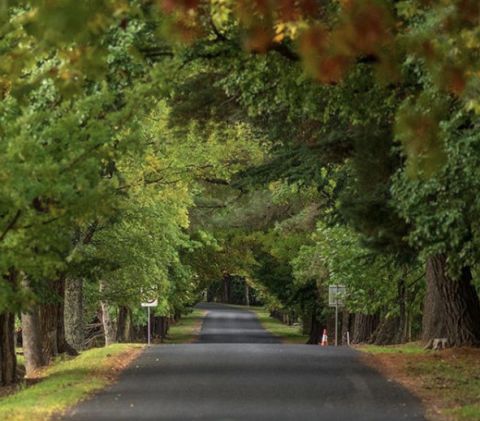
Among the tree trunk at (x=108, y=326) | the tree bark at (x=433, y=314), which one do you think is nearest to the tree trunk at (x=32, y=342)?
the tree bark at (x=433, y=314)

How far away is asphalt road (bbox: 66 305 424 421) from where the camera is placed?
15234mm

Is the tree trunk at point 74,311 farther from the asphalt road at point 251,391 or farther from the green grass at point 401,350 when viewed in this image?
the green grass at point 401,350

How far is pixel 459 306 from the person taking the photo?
26672 mm

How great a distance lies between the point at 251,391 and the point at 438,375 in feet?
12.7

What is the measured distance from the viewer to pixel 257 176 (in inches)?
987

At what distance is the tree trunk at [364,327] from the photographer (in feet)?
147

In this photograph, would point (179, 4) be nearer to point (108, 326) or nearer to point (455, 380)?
point (455, 380)

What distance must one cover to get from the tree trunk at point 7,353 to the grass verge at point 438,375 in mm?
7307

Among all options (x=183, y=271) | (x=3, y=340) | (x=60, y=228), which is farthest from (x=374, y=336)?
(x=60, y=228)

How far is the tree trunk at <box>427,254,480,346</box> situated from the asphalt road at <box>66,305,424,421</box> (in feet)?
8.17

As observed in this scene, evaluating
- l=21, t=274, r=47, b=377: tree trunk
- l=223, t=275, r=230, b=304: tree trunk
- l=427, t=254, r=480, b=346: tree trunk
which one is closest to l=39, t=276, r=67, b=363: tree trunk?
l=21, t=274, r=47, b=377: tree trunk

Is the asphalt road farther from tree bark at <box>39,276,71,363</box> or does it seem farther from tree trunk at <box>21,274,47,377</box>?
tree bark at <box>39,276,71,363</box>

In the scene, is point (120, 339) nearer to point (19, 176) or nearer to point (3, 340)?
point (3, 340)

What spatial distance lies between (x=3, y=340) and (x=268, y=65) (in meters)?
9.71
